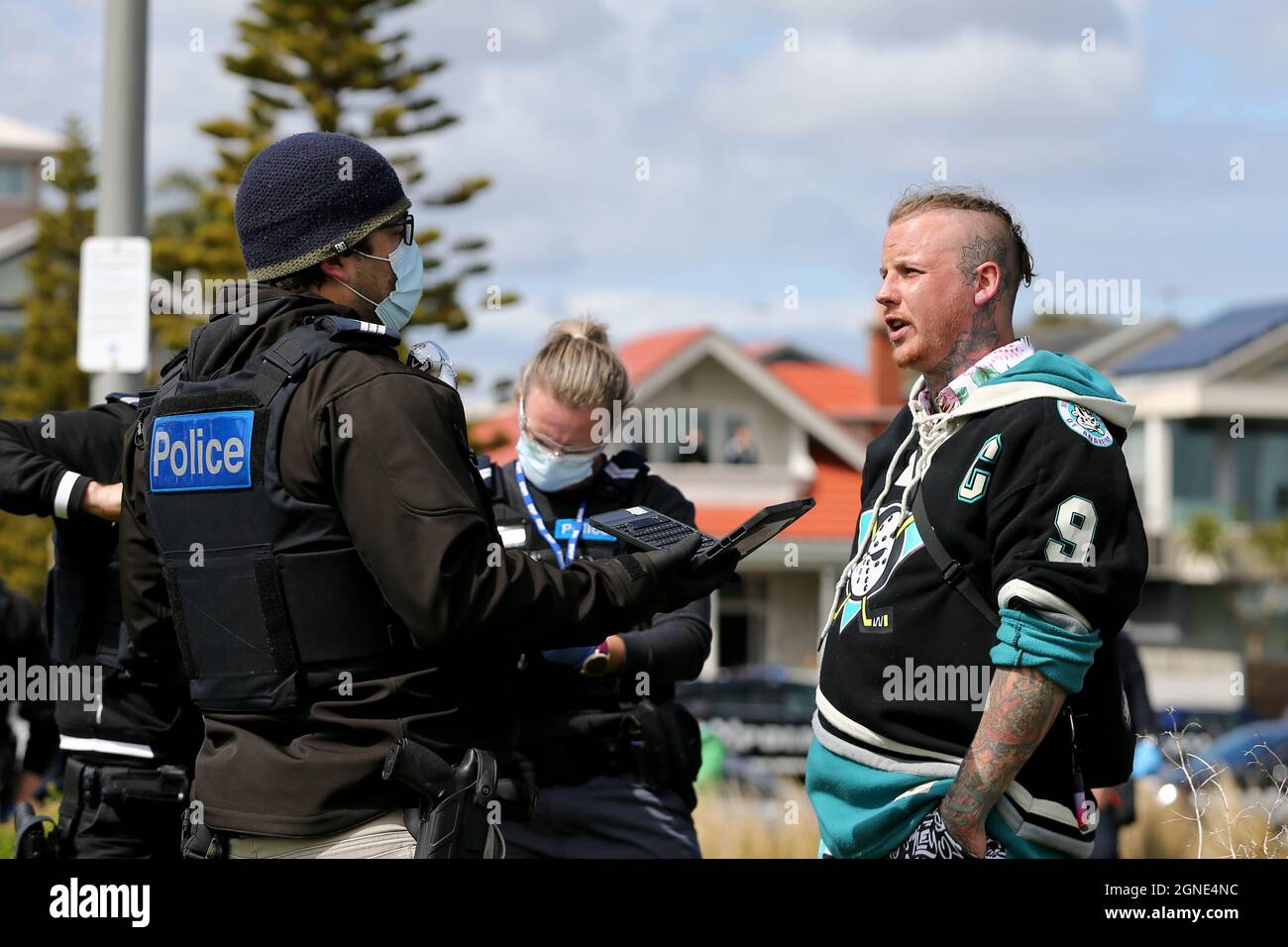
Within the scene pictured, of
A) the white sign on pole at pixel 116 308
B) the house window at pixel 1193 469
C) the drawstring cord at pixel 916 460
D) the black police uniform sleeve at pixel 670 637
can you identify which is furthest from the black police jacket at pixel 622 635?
the house window at pixel 1193 469

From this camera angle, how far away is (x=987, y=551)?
2.98 m

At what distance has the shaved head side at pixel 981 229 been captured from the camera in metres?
3.20

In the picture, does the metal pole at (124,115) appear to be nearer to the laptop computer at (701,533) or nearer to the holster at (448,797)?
the laptop computer at (701,533)

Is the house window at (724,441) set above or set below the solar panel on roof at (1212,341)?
below

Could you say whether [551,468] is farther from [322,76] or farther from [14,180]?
[14,180]

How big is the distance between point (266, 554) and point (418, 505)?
1.09 ft

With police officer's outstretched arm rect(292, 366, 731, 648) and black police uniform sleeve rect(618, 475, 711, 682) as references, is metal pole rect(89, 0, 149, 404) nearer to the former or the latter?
black police uniform sleeve rect(618, 475, 711, 682)

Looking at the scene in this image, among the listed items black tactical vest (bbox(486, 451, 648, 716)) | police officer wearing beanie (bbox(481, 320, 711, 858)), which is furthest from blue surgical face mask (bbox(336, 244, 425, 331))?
police officer wearing beanie (bbox(481, 320, 711, 858))

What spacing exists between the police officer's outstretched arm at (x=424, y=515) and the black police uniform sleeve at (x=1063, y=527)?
0.76m

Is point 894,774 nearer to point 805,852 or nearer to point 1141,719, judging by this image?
point 1141,719

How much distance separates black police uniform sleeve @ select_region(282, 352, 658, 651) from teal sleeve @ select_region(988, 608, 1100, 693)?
29.5 inches

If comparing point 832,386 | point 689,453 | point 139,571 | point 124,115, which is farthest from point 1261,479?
point 139,571

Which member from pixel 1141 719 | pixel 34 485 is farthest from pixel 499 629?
pixel 1141 719
